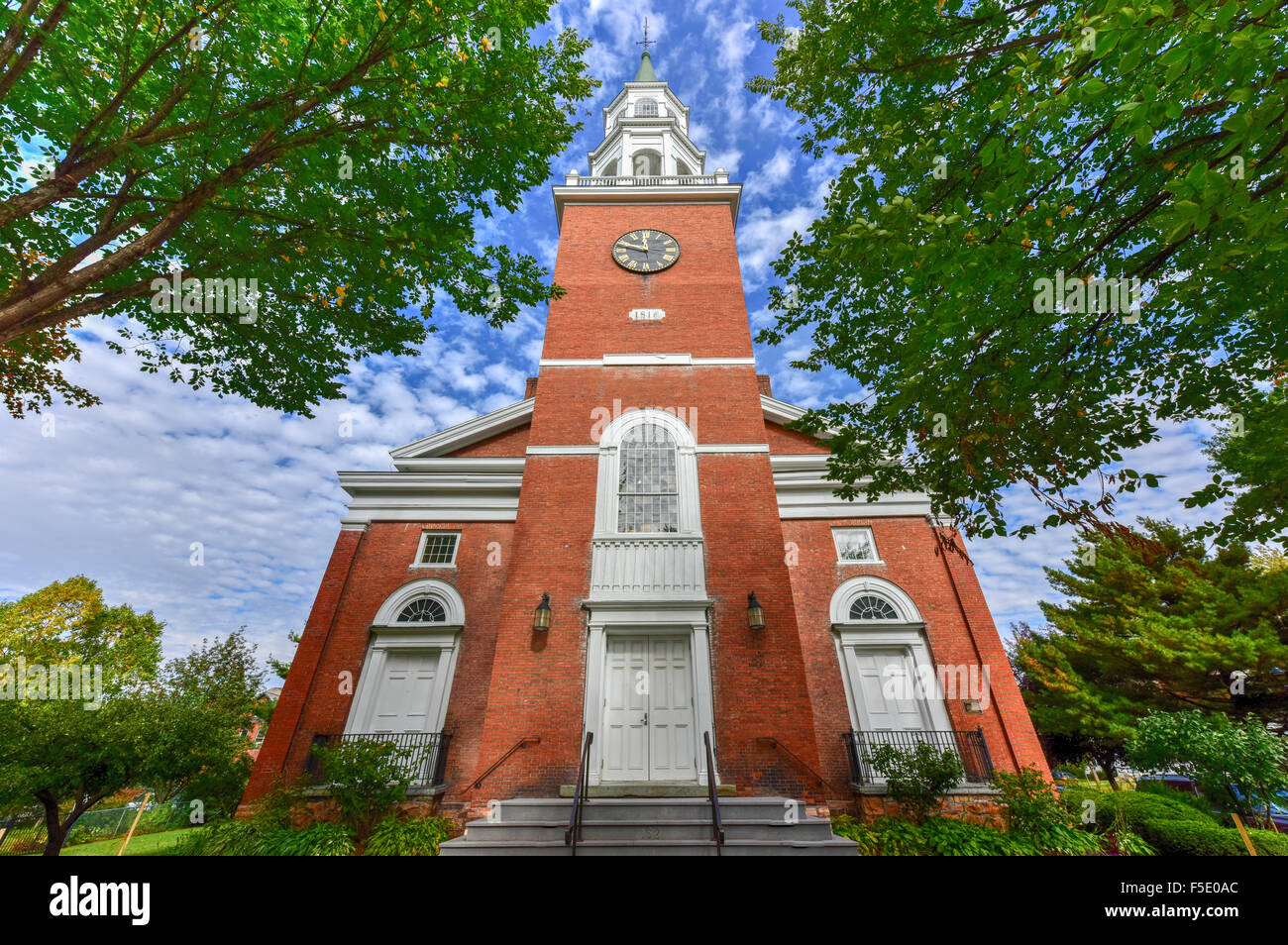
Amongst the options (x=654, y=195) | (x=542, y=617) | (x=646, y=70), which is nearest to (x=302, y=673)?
(x=542, y=617)

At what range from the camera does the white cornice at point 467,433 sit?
561 inches

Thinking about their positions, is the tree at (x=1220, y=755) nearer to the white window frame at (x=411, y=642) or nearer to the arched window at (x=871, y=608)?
the arched window at (x=871, y=608)

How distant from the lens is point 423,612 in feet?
39.8

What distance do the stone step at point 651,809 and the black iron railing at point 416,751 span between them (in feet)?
9.02

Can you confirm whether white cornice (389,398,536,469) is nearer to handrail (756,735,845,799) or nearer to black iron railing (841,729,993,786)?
handrail (756,735,845,799)

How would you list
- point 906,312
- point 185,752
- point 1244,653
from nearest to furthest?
point 906,312
point 185,752
point 1244,653

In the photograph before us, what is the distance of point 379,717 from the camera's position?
1091 centimetres

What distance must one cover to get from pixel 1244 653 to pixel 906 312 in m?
17.8

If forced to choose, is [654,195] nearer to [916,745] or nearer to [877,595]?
[877,595]

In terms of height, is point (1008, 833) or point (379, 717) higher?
point (379, 717)

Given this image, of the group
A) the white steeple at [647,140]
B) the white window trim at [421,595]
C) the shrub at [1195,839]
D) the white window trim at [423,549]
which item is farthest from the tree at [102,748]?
the shrub at [1195,839]
